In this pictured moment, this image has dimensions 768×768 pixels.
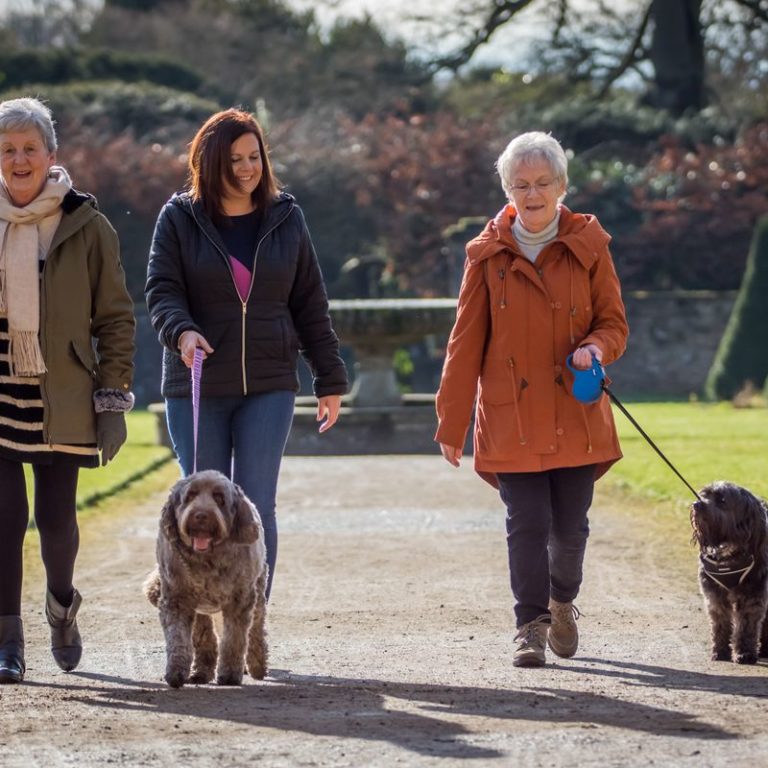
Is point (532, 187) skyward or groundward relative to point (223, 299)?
skyward

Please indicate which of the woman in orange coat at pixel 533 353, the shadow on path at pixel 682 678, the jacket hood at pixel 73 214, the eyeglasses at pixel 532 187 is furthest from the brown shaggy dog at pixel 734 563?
the jacket hood at pixel 73 214

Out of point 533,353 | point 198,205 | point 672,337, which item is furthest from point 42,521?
point 672,337

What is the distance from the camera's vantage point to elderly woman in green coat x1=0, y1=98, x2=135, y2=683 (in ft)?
21.1

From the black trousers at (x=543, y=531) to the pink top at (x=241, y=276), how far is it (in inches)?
45.7

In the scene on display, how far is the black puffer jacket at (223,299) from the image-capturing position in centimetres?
668

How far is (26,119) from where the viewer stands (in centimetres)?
640

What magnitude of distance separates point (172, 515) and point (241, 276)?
1103 millimetres

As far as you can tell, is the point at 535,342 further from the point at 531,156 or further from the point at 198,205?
the point at 198,205

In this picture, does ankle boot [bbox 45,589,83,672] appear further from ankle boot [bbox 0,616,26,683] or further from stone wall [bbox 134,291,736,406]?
stone wall [bbox 134,291,736,406]

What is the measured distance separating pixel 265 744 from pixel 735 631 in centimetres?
235

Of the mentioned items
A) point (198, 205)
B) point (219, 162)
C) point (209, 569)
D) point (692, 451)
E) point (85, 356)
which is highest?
point (219, 162)

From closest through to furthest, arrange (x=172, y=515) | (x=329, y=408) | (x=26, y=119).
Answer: (x=172, y=515) → (x=26, y=119) → (x=329, y=408)

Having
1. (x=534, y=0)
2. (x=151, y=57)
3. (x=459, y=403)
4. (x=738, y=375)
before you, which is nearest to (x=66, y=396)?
(x=459, y=403)

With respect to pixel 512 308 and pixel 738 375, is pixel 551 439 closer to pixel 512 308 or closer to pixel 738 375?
pixel 512 308
